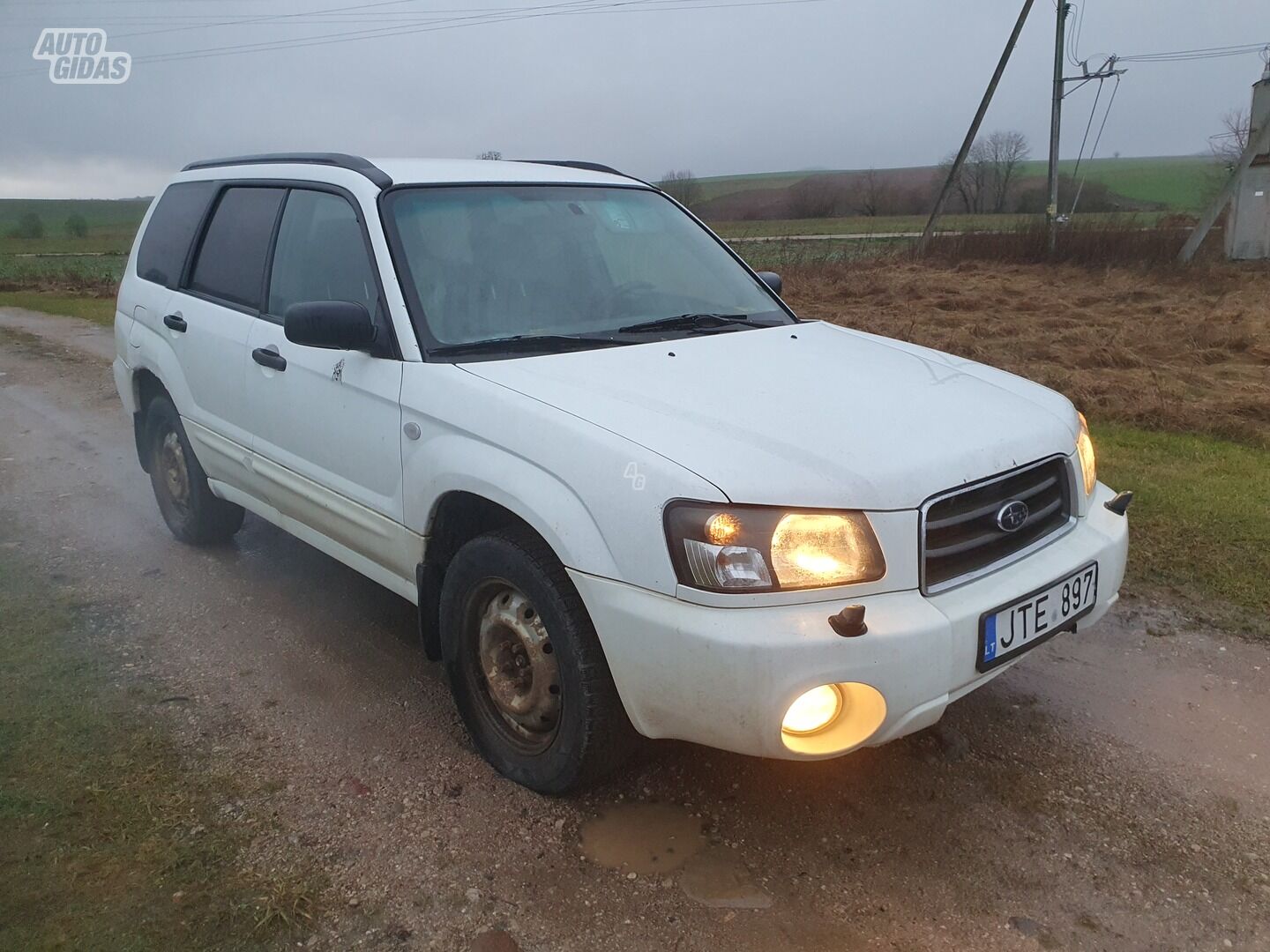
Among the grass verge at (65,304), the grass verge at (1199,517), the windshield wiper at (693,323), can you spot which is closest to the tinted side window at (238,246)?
the windshield wiper at (693,323)

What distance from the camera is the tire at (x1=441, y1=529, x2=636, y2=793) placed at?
2697 mm

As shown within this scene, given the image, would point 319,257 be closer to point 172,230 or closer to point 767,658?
point 172,230

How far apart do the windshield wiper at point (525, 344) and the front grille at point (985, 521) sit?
124cm

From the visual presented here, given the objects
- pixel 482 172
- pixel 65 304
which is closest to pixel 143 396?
pixel 482 172

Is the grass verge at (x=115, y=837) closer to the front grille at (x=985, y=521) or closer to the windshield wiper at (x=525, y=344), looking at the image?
the windshield wiper at (x=525, y=344)

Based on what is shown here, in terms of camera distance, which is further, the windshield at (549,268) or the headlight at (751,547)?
the windshield at (549,268)

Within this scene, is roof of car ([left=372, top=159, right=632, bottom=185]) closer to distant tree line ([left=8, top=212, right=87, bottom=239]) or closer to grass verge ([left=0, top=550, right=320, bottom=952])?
grass verge ([left=0, top=550, right=320, bottom=952])

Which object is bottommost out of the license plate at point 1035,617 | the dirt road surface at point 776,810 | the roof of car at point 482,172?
the dirt road surface at point 776,810

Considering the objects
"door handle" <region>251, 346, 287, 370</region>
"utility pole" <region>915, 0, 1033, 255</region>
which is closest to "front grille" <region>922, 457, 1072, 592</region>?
"door handle" <region>251, 346, 287, 370</region>

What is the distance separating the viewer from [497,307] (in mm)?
3391

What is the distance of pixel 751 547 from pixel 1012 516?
0.81m

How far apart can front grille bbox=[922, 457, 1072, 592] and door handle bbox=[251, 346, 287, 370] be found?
2452 millimetres

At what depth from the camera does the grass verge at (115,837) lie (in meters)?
2.47

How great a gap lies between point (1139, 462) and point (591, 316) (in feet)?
14.5
